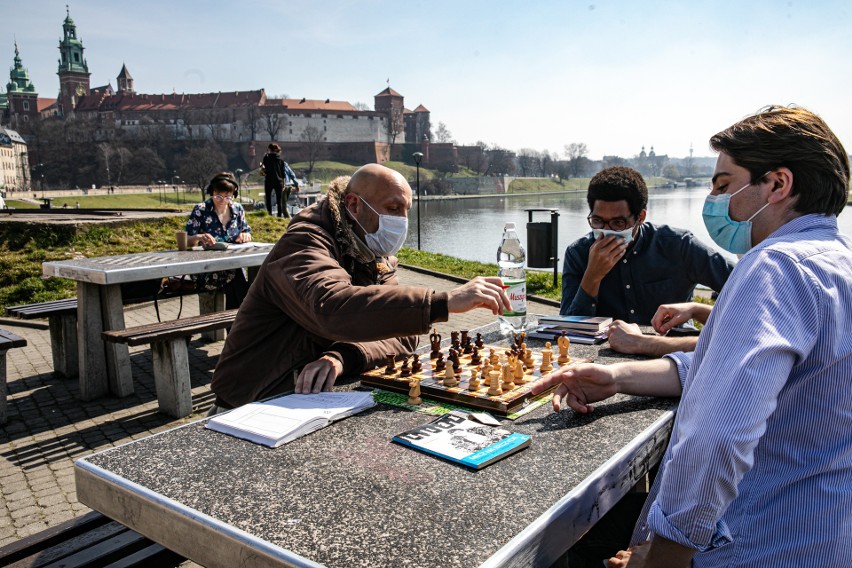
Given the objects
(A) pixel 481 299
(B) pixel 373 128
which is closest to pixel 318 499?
(A) pixel 481 299

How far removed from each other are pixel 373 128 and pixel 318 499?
104m

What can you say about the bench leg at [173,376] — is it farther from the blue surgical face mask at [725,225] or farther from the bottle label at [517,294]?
the blue surgical face mask at [725,225]

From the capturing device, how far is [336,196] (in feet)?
9.57

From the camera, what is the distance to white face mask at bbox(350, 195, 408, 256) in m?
2.87

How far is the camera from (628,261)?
3.87 m

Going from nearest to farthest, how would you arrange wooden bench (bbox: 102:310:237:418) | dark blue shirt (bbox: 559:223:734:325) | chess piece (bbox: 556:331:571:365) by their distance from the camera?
chess piece (bbox: 556:331:571:365)
dark blue shirt (bbox: 559:223:734:325)
wooden bench (bbox: 102:310:237:418)

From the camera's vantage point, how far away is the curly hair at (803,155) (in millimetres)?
1558

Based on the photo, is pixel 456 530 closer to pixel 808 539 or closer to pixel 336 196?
pixel 808 539

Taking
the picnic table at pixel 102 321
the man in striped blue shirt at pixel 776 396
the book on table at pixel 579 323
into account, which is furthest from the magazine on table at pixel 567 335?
the picnic table at pixel 102 321

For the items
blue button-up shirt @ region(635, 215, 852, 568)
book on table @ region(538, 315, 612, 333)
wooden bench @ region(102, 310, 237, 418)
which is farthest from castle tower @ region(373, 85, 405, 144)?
blue button-up shirt @ region(635, 215, 852, 568)

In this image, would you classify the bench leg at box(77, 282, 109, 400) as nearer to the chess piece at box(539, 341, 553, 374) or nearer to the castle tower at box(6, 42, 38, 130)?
the chess piece at box(539, 341, 553, 374)

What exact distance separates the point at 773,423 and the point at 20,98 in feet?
416

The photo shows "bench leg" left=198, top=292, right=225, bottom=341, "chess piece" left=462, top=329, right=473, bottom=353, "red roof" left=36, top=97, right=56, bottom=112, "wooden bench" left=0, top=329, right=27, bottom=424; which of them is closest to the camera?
"chess piece" left=462, top=329, right=473, bottom=353

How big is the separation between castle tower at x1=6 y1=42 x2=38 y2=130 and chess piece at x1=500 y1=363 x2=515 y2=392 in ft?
395
